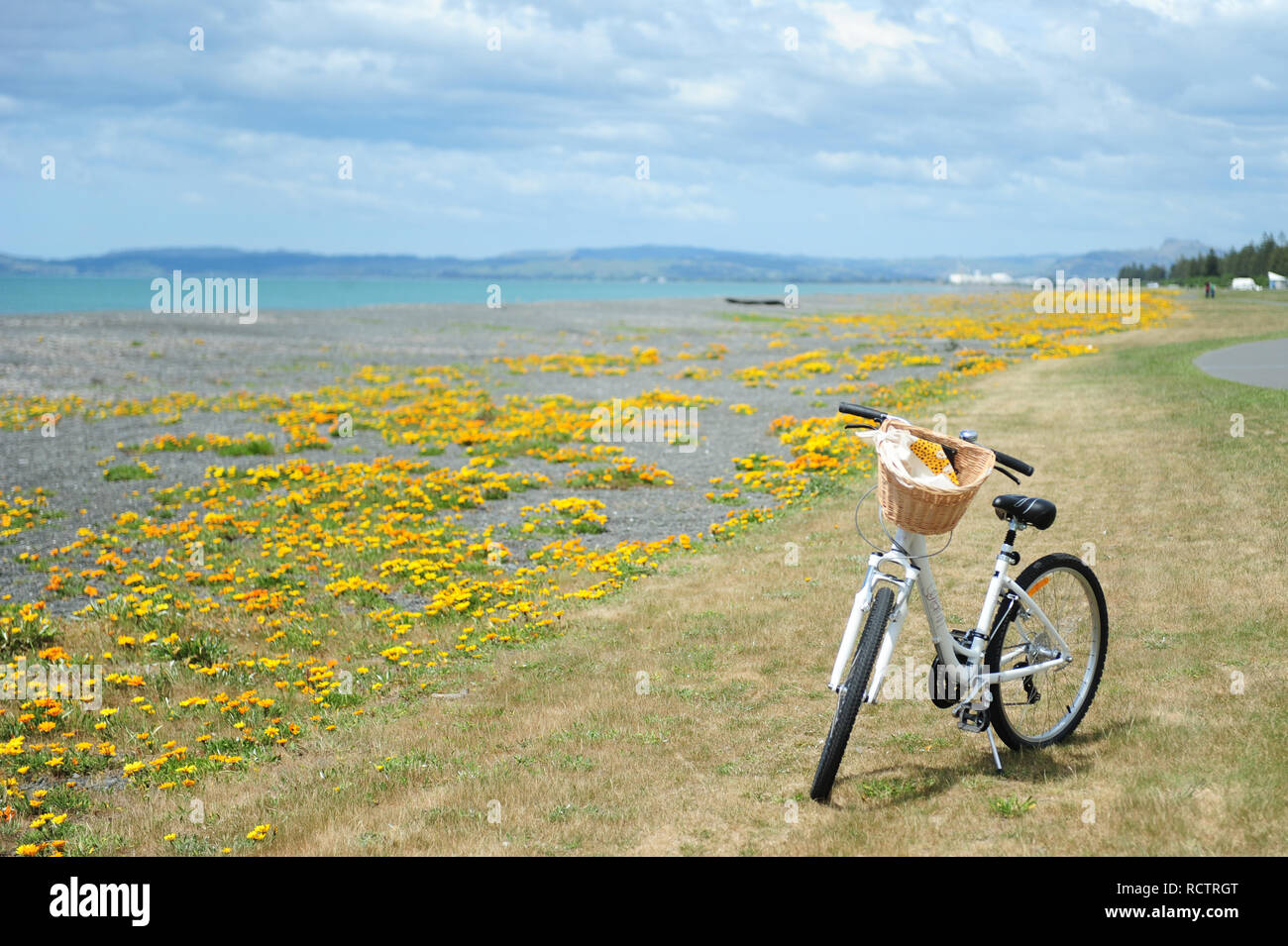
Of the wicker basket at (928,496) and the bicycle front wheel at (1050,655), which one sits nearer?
the wicker basket at (928,496)

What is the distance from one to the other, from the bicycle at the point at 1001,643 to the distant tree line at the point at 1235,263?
113m

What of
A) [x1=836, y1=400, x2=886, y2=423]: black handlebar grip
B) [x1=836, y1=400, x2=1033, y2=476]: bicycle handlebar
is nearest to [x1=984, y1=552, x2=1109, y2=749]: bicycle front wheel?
[x1=836, y1=400, x2=1033, y2=476]: bicycle handlebar

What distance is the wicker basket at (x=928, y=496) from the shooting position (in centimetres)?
521

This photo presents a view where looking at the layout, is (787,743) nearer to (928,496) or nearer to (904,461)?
(904,461)

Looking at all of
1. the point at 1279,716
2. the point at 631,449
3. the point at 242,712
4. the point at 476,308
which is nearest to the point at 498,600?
the point at 242,712

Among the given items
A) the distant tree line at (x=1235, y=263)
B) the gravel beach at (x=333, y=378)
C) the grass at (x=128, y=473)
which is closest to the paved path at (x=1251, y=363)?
the gravel beach at (x=333, y=378)

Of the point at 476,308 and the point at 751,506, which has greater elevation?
the point at 476,308

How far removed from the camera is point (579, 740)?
7109mm

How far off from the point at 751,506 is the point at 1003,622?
9225 millimetres

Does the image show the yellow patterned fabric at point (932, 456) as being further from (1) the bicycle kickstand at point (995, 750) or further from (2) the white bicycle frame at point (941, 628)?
(1) the bicycle kickstand at point (995, 750)

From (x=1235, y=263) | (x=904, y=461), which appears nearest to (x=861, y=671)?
(x=904, y=461)

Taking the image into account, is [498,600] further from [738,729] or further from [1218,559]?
[1218,559]

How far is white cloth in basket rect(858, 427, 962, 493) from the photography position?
17.2ft
